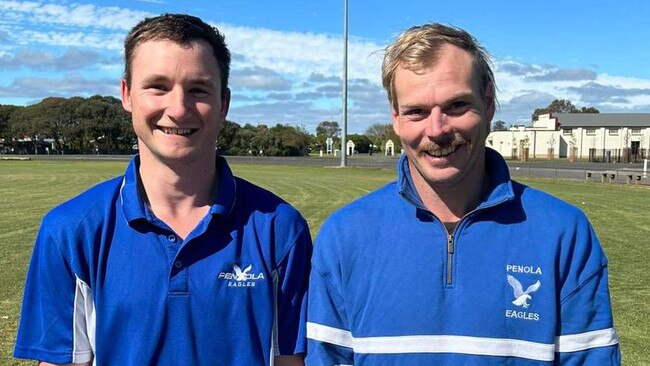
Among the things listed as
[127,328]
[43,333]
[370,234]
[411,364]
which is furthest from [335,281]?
[43,333]

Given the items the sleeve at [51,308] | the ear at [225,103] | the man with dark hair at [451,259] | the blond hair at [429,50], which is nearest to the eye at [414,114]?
the man with dark hair at [451,259]

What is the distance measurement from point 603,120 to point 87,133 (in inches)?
3375

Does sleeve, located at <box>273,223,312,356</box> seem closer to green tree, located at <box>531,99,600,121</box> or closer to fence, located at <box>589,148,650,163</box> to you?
fence, located at <box>589,148,650,163</box>

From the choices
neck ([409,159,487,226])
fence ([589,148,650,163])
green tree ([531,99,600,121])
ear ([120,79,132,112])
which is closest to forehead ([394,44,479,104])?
neck ([409,159,487,226])

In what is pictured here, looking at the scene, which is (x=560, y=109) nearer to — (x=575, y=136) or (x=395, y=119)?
(x=575, y=136)

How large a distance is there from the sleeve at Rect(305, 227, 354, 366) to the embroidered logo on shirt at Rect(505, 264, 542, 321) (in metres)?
0.65

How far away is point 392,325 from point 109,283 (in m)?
1.14

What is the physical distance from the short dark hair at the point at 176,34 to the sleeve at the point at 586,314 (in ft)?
5.34

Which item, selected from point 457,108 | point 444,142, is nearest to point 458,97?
point 457,108

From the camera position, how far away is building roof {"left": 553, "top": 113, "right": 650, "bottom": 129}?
343 ft

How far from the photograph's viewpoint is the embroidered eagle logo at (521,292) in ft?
7.79

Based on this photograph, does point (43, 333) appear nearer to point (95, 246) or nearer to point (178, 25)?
point (95, 246)

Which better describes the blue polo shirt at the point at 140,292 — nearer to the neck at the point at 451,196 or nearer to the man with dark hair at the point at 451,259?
the man with dark hair at the point at 451,259

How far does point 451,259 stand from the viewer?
2420 millimetres
